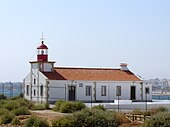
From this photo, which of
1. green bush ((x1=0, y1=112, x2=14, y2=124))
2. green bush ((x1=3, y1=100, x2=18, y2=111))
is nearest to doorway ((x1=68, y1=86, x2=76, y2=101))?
green bush ((x1=3, y1=100, x2=18, y2=111))

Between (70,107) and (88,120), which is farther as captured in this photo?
(70,107)

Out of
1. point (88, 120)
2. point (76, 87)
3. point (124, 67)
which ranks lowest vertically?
point (88, 120)

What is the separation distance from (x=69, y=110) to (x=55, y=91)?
12.3 metres

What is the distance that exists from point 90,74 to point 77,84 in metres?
3.35

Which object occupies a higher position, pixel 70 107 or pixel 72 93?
pixel 72 93

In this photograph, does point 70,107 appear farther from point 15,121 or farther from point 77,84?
point 77,84

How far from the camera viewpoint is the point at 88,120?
27.2 m

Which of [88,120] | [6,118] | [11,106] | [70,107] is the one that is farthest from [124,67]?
[88,120]

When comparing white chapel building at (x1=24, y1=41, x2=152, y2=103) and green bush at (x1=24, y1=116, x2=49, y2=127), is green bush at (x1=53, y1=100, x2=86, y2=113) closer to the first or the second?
green bush at (x1=24, y1=116, x2=49, y2=127)

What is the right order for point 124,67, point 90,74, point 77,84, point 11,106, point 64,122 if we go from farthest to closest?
point 124,67
point 90,74
point 77,84
point 11,106
point 64,122

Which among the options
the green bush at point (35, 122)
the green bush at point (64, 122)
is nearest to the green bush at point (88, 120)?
the green bush at point (64, 122)

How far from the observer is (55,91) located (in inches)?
1966

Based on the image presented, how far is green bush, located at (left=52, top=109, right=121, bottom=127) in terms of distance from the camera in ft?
89.0

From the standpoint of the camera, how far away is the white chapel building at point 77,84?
50281mm
